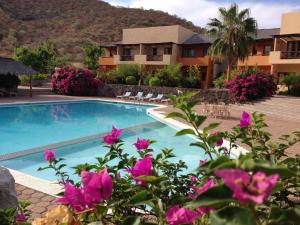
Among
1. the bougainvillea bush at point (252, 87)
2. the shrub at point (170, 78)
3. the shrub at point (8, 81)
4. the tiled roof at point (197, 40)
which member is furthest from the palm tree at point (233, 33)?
the shrub at point (8, 81)

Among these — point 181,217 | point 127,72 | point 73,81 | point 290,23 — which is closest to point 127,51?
point 127,72

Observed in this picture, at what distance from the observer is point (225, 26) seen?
27.2 meters

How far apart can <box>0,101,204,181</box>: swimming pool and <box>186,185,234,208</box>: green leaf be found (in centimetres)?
493

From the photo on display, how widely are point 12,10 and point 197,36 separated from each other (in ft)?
175

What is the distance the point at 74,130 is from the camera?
1452cm

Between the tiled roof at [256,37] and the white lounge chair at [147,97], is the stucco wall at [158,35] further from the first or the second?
the white lounge chair at [147,97]

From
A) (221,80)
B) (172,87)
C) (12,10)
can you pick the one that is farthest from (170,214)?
(12,10)

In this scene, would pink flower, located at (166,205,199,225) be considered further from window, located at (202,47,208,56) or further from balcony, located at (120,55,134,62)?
balcony, located at (120,55,134,62)

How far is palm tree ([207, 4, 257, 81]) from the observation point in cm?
2639

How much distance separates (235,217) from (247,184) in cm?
14

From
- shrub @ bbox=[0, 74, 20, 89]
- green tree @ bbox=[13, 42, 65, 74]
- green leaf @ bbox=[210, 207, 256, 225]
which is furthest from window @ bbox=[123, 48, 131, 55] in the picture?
green leaf @ bbox=[210, 207, 256, 225]

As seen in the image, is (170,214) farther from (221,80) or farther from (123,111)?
(221,80)

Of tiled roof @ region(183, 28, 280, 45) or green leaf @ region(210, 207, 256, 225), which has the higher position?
tiled roof @ region(183, 28, 280, 45)

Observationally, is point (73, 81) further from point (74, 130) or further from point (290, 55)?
point (290, 55)
